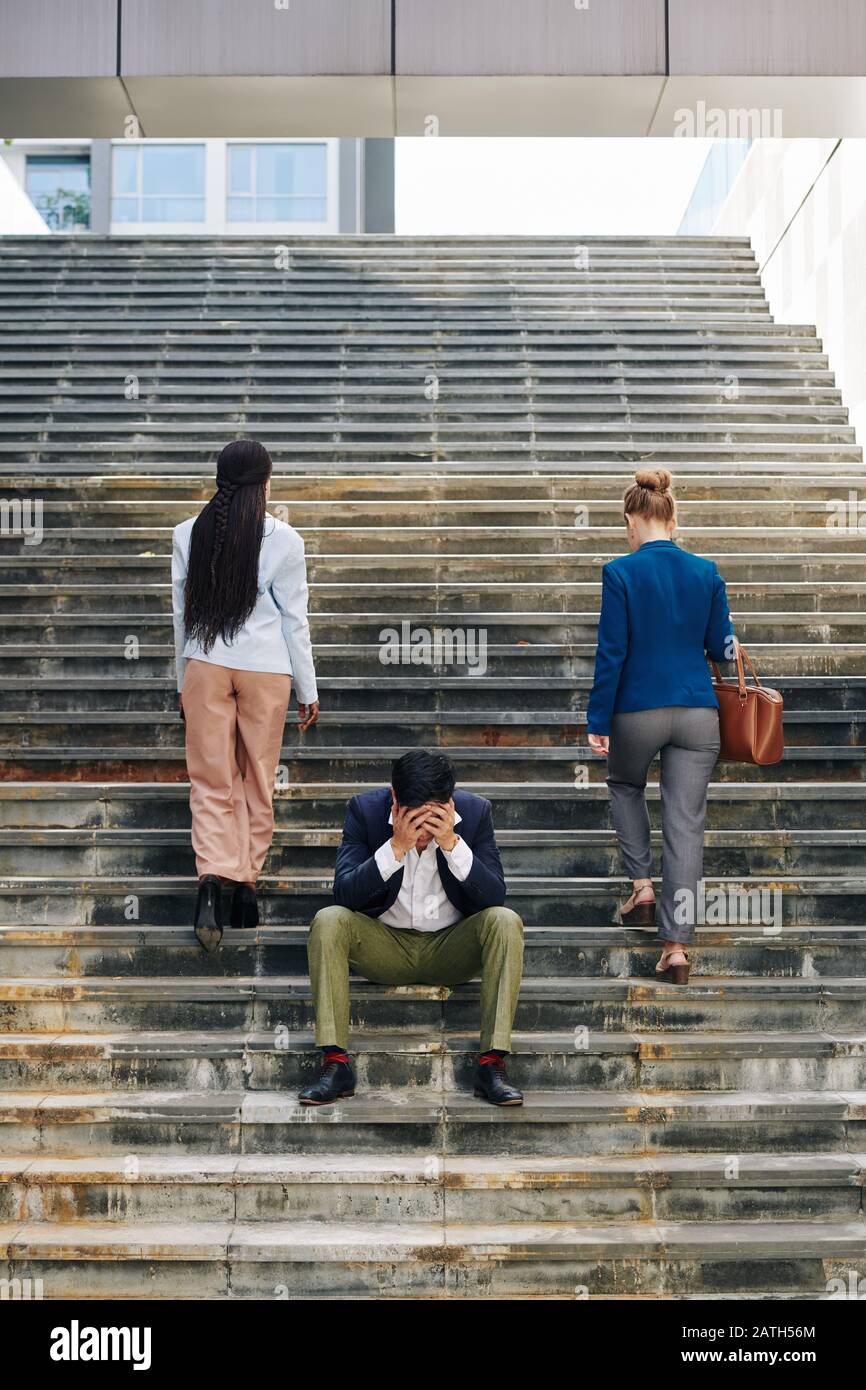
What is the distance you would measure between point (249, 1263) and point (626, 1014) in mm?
1348

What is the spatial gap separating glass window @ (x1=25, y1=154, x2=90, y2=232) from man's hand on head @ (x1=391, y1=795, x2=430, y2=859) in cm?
3130

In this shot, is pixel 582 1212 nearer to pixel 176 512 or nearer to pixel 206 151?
pixel 176 512

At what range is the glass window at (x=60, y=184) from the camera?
3219 cm

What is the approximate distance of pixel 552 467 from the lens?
7.55m

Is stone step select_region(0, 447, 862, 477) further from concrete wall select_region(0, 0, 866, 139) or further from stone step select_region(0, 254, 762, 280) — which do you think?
stone step select_region(0, 254, 762, 280)

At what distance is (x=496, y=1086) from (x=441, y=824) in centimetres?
74

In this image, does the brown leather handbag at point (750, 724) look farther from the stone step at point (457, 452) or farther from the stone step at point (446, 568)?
the stone step at point (457, 452)

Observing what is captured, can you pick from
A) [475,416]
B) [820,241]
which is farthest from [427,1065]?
[820,241]

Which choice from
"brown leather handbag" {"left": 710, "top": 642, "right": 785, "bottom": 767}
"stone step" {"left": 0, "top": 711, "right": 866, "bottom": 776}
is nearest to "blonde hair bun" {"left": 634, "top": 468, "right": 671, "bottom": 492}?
"brown leather handbag" {"left": 710, "top": 642, "right": 785, "bottom": 767}

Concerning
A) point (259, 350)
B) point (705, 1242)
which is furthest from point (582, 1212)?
point (259, 350)

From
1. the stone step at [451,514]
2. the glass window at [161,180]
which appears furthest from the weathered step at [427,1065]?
the glass window at [161,180]

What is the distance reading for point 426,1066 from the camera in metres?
4.01
